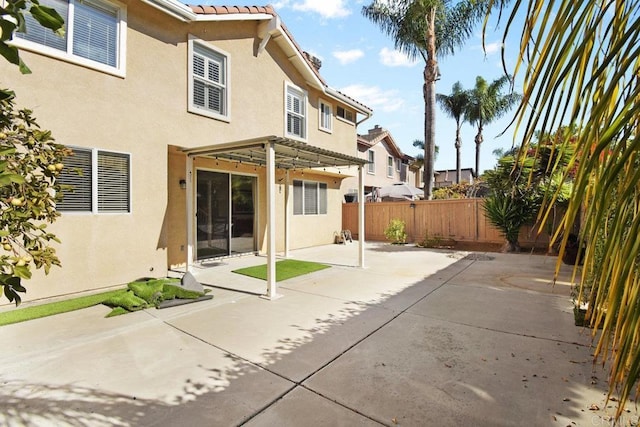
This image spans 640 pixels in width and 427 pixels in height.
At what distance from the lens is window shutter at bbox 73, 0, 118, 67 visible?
6480 millimetres

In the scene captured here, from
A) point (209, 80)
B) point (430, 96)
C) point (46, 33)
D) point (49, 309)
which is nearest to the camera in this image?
point (49, 309)

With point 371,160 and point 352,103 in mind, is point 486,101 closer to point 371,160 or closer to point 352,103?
point 371,160

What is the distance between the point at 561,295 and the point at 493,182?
667cm

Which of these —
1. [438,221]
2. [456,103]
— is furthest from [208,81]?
[456,103]

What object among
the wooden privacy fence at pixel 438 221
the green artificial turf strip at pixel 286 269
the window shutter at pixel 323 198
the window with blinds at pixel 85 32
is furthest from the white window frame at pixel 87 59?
the wooden privacy fence at pixel 438 221

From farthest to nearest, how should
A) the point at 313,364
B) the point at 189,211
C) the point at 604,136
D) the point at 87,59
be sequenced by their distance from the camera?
the point at 189,211 → the point at 87,59 → the point at 313,364 → the point at 604,136

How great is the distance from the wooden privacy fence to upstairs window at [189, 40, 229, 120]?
9641 millimetres

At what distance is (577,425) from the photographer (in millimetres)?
2656

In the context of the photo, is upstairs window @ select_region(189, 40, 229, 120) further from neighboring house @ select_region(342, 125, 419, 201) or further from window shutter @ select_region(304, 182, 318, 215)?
neighboring house @ select_region(342, 125, 419, 201)

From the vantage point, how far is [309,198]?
13.7 m

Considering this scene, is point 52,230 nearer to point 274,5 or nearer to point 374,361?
point 374,361

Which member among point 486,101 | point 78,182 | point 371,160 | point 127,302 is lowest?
point 127,302

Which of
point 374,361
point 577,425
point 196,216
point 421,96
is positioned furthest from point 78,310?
point 421,96

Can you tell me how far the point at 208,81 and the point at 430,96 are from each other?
11.4 metres
